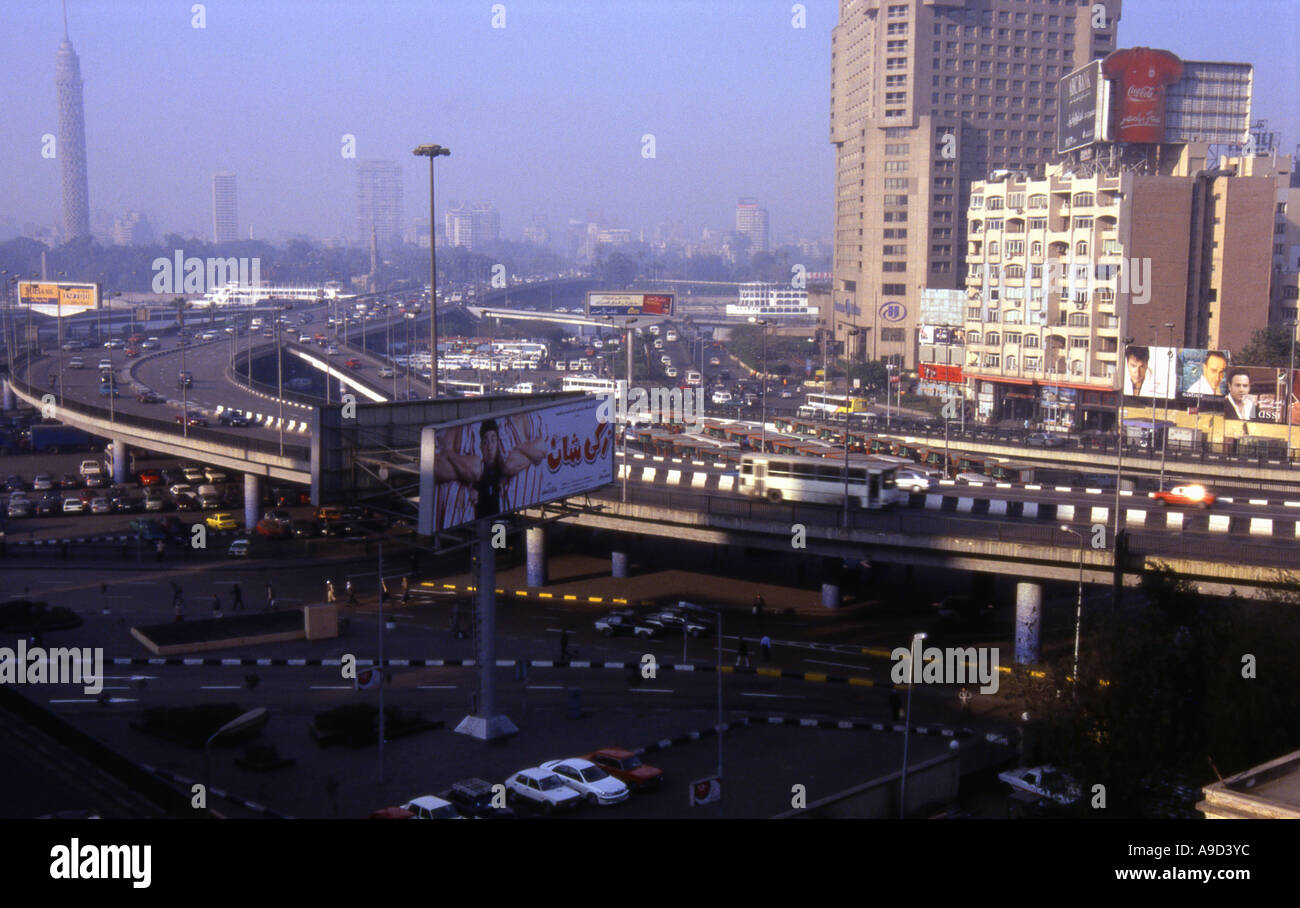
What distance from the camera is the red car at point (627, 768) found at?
14672 mm

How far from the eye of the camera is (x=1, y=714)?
43.1ft

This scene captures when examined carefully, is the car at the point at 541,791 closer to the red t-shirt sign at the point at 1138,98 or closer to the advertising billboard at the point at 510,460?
the advertising billboard at the point at 510,460

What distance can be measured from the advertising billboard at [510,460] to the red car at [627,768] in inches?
150

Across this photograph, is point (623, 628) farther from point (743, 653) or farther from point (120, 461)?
point (120, 461)

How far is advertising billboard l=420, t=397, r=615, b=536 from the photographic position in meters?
15.6

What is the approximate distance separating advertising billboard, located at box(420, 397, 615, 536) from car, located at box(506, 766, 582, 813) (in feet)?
11.5

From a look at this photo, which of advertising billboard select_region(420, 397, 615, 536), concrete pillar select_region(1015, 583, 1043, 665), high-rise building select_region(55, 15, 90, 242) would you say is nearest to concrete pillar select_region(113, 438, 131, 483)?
advertising billboard select_region(420, 397, 615, 536)

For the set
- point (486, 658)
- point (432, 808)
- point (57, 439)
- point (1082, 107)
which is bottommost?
point (57, 439)

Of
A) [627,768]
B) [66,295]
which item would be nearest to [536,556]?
[627,768]

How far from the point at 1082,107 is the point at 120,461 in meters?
44.3

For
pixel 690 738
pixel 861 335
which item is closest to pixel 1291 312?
pixel 861 335

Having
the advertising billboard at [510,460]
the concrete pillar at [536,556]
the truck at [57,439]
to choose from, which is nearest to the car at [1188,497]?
the concrete pillar at [536,556]

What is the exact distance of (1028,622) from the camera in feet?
68.9
